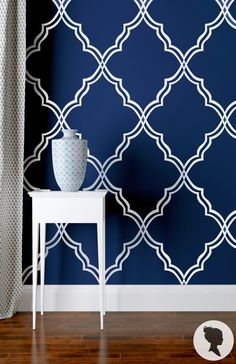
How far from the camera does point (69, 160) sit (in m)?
2.78

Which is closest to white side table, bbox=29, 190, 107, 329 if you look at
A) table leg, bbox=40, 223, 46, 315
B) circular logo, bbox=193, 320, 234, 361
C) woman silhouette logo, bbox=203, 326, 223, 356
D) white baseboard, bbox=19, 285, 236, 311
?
table leg, bbox=40, 223, 46, 315

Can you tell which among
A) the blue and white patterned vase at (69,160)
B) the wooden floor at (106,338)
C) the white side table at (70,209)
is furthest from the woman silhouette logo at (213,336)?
the blue and white patterned vase at (69,160)

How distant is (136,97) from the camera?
3.09 metres

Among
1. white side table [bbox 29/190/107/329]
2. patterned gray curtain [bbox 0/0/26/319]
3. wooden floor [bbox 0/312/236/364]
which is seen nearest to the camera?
wooden floor [bbox 0/312/236/364]

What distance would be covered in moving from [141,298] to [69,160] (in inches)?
33.3

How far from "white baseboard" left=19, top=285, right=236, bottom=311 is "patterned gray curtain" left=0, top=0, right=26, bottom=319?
14 cm

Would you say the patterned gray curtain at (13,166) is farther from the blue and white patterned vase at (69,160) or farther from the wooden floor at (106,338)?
the blue and white patterned vase at (69,160)

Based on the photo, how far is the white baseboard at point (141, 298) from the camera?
3.07 metres

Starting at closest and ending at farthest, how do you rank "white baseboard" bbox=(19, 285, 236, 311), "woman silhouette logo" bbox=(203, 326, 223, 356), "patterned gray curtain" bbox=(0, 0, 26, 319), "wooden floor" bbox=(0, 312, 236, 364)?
"woman silhouette logo" bbox=(203, 326, 223, 356) < "wooden floor" bbox=(0, 312, 236, 364) < "patterned gray curtain" bbox=(0, 0, 26, 319) < "white baseboard" bbox=(19, 285, 236, 311)

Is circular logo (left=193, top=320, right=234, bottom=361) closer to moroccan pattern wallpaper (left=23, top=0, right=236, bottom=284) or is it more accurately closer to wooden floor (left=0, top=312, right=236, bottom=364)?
wooden floor (left=0, top=312, right=236, bottom=364)

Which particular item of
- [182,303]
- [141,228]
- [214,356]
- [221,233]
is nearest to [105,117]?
[141,228]

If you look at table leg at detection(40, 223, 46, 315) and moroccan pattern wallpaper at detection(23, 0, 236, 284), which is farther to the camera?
moroccan pattern wallpaper at detection(23, 0, 236, 284)

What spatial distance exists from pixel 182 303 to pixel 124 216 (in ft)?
1.79

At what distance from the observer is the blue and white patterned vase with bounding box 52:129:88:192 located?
2.77 m
